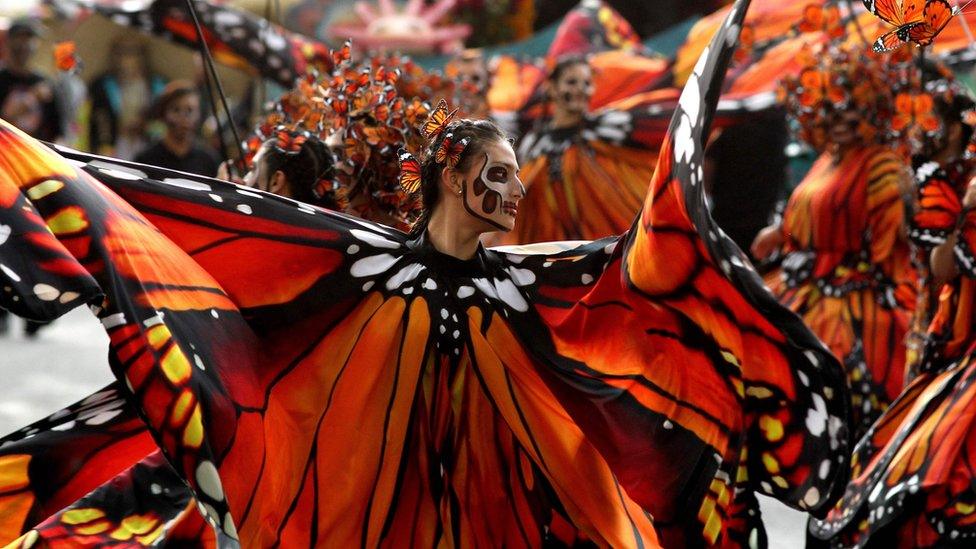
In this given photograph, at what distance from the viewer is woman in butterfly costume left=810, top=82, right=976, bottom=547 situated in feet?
16.2

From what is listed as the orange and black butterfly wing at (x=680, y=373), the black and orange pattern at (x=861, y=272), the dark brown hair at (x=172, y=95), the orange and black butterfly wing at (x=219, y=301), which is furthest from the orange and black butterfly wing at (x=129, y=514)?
the dark brown hair at (x=172, y=95)

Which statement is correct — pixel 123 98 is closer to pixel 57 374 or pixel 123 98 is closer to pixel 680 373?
pixel 57 374

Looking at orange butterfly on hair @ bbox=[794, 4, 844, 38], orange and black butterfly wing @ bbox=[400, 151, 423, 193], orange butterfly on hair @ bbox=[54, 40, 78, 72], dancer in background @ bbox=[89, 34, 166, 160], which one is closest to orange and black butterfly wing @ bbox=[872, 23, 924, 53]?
orange and black butterfly wing @ bbox=[400, 151, 423, 193]

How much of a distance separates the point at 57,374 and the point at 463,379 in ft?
19.4

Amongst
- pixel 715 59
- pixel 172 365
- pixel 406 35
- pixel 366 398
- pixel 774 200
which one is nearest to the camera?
pixel 172 365

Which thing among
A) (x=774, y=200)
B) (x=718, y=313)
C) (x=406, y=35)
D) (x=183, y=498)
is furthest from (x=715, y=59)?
(x=406, y=35)

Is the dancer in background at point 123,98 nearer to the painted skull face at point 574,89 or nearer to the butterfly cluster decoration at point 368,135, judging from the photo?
the painted skull face at point 574,89

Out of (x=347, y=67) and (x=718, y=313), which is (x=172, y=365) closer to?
(x=718, y=313)

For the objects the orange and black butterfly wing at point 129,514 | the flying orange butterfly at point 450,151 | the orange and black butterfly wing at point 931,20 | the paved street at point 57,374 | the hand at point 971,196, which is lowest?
the paved street at point 57,374

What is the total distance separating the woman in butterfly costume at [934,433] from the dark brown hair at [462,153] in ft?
5.47

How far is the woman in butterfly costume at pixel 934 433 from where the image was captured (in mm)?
4941

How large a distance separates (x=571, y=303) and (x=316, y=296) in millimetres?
654

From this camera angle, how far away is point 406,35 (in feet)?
43.0

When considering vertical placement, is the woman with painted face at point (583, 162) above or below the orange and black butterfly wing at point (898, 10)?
below
